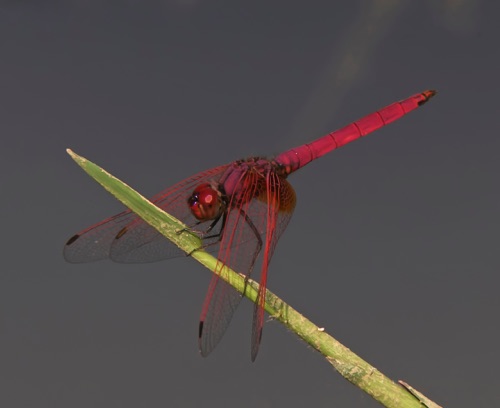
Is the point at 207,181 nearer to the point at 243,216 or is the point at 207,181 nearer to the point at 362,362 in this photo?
the point at 243,216

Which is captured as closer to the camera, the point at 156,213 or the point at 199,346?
the point at 156,213

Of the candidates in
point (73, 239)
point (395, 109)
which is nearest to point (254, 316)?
point (73, 239)

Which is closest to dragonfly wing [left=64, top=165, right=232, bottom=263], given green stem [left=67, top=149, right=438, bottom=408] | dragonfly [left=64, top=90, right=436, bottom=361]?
dragonfly [left=64, top=90, right=436, bottom=361]

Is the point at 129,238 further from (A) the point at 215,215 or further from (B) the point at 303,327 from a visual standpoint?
(B) the point at 303,327

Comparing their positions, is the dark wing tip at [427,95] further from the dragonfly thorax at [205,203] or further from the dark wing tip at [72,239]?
the dark wing tip at [72,239]

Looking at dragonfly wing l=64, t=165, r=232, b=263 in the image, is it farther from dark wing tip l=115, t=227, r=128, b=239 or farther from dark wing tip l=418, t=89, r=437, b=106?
dark wing tip l=418, t=89, r=437, b=106

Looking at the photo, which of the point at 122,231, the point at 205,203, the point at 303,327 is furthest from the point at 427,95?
the point at 303,327
